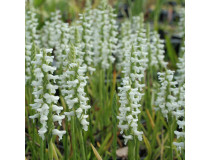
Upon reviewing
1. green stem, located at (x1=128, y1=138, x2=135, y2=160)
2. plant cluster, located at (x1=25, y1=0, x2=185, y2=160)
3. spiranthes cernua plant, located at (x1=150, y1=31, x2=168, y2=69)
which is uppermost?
spiranthes cernua plant, located at (x1=150, y1=31, x2=168, y2=69)

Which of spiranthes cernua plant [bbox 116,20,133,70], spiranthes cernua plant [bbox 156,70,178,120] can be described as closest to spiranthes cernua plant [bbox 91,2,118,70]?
spiranthes cernua plant [bbox 116,20,133,70]

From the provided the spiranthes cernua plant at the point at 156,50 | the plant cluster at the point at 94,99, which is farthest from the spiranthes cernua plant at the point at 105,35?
the spiranthes cernua plant at the point at 156,50

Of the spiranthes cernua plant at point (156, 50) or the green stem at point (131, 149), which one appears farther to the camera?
the spiranthes cernua plant at point (156, 50)

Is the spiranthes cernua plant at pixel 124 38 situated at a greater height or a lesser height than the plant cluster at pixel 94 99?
greater

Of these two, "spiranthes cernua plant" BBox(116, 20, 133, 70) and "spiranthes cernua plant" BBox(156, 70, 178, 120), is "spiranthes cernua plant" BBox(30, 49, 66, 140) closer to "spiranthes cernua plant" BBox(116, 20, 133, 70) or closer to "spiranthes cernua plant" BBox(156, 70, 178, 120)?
"spiranthes cernua plant" BBox(156, 70, 178, 120)

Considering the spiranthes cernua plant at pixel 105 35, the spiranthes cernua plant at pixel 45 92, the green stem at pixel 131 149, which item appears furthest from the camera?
the spiranthes cernua plant at pixel 105 35

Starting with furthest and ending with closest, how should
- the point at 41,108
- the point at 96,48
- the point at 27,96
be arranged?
the point at 96,48 → the point at 27,96 → the point at 41,108

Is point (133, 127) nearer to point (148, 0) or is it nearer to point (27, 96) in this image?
point (27, 96)

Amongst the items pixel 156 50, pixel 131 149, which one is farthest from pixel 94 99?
pixel 131 149

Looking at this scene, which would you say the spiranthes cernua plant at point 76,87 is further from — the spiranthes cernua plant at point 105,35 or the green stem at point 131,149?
the spiranthes cernua plant at point 105,35

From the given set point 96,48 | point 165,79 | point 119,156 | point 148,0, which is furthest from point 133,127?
point 148,0

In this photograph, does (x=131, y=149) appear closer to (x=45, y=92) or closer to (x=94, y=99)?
(x=45, y=92)
